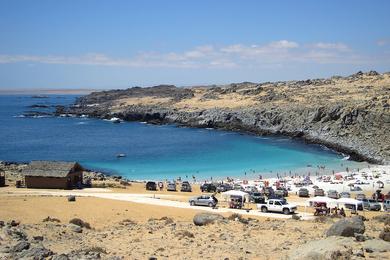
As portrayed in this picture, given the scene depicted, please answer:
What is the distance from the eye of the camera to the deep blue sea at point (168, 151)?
69312 mm

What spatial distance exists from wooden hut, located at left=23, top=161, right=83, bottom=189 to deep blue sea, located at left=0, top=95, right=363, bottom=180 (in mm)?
16249

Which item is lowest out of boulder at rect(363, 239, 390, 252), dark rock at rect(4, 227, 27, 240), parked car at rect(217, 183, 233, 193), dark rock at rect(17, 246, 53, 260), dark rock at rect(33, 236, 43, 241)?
parked car at rect(217, 183, 233, 193)

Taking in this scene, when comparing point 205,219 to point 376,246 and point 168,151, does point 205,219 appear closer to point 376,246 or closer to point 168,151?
point 376,246

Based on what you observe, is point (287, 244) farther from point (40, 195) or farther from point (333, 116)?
point (333, 116)

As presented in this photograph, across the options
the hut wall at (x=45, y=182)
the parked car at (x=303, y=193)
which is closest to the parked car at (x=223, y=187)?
the parked car at (x=303, y=193)

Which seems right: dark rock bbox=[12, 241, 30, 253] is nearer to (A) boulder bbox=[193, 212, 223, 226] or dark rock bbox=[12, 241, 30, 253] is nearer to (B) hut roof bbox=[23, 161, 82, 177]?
(A) boulder bbox=[193, 212, 223, 226]

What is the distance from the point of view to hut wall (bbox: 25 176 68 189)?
1914 inches

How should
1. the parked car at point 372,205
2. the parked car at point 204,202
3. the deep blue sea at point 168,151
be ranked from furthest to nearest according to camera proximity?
the deep blue sea at point 168,151, the parked car at point 204,202, the parked car at point 372,205

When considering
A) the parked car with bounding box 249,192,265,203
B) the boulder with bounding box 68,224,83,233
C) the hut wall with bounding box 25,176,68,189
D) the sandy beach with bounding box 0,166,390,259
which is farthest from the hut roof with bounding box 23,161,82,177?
the boulder with bounding box 68,224,83,233

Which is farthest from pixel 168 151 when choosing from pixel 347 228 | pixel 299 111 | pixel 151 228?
pixel 347 228

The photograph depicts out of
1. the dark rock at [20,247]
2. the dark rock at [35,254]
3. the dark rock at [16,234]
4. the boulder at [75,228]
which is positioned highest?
the dark rock at [35,254]

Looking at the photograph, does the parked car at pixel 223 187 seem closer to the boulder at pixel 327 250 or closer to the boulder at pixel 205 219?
the boulder at pixel 205 219

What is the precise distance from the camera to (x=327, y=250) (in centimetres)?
1727

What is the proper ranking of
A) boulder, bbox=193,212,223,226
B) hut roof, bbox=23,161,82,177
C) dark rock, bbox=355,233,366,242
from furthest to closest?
hut roof, bbox=23,161,82,177
boulder, bbox=193,212,223,226
dark rock, bbox=355,233,366,242
